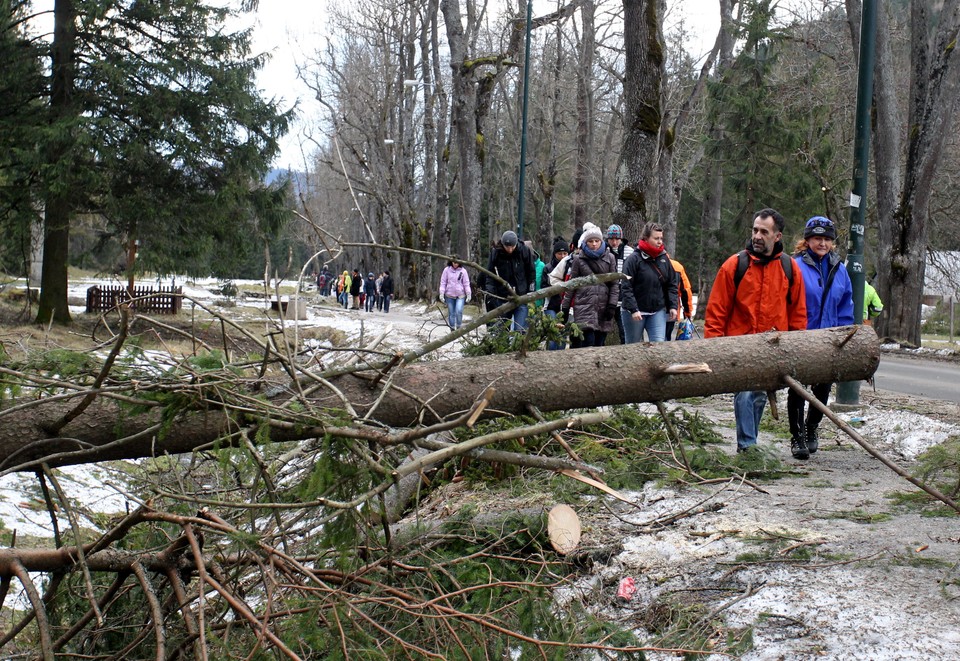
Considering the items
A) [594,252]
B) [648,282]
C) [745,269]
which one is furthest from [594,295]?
[745,269]

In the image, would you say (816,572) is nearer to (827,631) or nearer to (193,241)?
(827,631)

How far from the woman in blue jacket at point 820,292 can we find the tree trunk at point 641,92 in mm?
4945

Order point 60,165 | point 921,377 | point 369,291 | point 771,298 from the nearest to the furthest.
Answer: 1. point 771,298
2. point 921,377
3. point 60,165
4. point 369,291

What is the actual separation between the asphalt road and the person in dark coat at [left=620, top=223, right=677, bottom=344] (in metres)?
4.30

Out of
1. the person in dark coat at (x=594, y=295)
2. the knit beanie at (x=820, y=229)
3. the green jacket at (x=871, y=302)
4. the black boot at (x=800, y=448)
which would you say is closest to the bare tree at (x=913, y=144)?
the green jacket at (x=871, y=302)

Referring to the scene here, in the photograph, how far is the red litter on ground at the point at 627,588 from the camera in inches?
159

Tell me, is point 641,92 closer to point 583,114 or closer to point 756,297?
point 756,297

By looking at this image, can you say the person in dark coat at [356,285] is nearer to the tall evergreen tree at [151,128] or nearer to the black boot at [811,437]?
the tall evergreen tree at [151,128]

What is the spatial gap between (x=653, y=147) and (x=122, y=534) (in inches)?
379

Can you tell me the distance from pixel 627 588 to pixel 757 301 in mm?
2962

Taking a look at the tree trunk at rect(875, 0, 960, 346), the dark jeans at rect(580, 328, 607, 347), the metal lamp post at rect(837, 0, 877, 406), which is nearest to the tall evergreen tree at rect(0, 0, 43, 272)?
the dark jeans at rect(580, 328, 607, 347)

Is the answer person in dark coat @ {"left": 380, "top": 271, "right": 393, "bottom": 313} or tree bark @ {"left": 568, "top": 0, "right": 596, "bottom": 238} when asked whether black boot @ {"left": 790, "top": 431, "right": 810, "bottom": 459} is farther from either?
person in dark coat @ {"left": 380, "top": 271, "right": 393, "bottom": 313}

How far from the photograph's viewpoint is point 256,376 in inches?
162

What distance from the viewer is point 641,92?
1148cm
